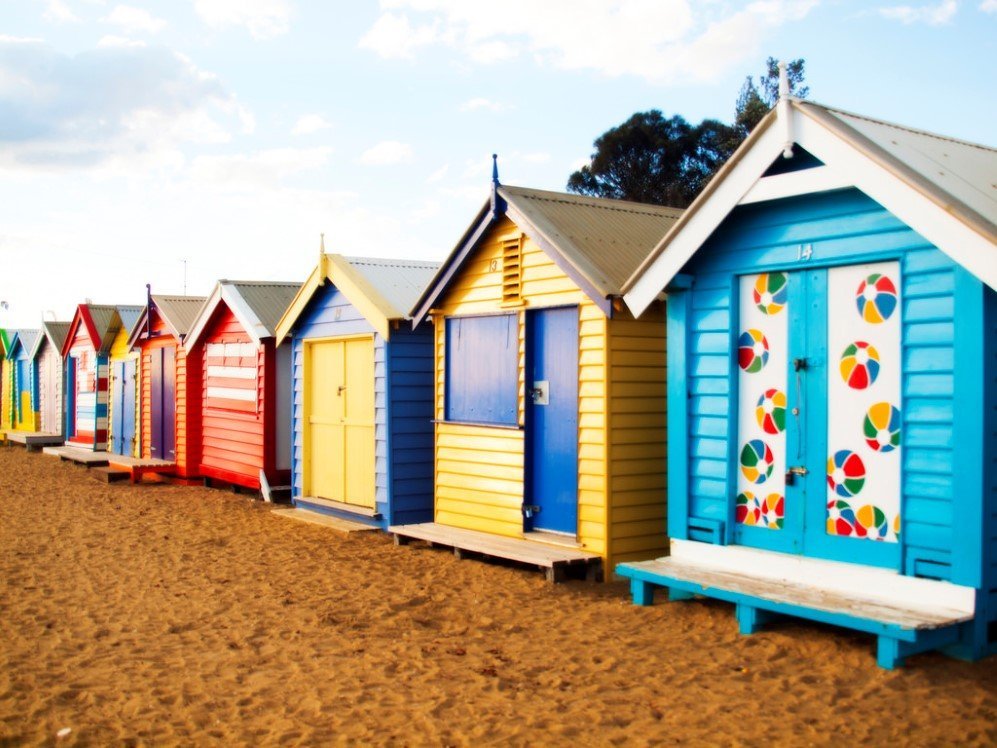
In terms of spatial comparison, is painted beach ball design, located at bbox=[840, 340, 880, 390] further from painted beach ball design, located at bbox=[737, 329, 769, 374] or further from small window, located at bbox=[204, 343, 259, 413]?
small window, located at bbox=[204, 343, 259, 413]

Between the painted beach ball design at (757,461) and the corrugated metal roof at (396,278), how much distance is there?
497cm

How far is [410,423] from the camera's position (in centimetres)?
1169

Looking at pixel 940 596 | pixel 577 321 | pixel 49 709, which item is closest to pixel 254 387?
pixel 577 321

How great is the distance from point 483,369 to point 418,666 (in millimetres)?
4293

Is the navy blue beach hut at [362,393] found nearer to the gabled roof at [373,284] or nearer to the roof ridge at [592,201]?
the gabled roof at [373,284]

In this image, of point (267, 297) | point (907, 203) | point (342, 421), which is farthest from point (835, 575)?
point (267, 297)

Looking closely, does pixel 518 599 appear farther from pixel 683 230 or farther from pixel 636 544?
pixel 683 230

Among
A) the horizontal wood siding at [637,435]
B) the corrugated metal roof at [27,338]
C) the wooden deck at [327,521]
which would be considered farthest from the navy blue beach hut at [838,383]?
the corrugated metal roof at [27,338]

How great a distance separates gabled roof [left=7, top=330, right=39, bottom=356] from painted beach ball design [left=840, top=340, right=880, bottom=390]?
87.0 feet

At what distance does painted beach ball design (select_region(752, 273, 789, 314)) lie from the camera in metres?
7.15

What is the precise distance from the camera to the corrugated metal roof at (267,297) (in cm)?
1503

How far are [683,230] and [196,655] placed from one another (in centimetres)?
461

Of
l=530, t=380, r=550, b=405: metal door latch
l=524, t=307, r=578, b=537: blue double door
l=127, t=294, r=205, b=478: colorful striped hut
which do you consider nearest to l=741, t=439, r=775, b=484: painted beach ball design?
l=524, t=307, r=578, b=537: blue double door

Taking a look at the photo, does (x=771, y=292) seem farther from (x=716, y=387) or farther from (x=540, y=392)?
(x=540, y=392)
